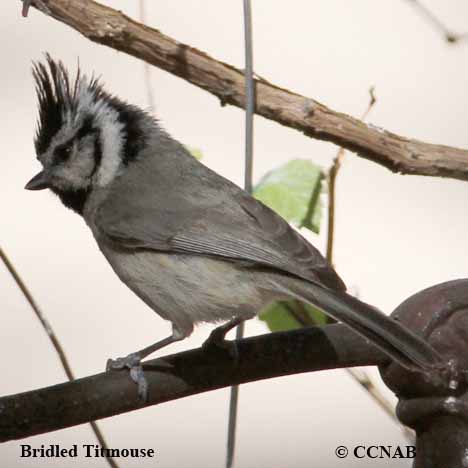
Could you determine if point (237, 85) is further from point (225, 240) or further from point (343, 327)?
point (343, 327)

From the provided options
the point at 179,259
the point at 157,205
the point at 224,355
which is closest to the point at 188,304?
the point at 179,259

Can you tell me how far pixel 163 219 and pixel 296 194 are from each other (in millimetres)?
388

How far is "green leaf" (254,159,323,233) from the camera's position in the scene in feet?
7.40

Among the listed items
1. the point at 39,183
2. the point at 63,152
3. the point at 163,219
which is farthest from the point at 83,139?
the point at 163,219

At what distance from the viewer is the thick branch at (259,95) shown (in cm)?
230

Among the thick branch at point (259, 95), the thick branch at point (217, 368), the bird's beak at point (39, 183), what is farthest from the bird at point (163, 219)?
the thick branch at point (217, 368)

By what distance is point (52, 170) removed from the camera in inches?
101

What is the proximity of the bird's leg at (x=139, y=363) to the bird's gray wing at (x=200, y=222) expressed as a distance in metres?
0.22

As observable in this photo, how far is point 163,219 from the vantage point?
244cm

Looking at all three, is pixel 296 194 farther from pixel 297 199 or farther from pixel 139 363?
pixel 139 363

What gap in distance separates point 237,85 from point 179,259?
454 millimetres

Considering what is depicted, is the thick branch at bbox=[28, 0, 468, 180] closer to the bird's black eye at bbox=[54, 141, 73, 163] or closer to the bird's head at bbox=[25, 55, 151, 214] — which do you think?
the bird's head at bbox=[25, 55, 151, 214]

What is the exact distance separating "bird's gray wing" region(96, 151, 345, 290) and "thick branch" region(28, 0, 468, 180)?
241mm

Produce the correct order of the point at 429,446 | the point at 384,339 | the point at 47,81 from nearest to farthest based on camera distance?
1. the point at 429,446
2. the point at 384,339
3. the point at 47,81
